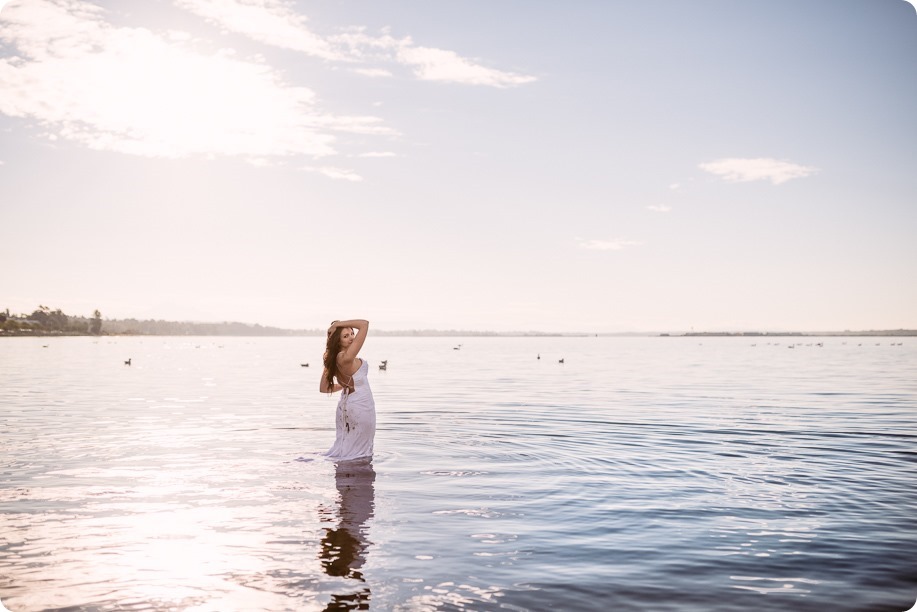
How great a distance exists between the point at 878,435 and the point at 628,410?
1118 cm

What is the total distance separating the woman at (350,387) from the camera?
17.1 meters

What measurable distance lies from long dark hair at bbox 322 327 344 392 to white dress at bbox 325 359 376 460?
50 cm

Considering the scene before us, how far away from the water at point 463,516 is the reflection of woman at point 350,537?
53 mm

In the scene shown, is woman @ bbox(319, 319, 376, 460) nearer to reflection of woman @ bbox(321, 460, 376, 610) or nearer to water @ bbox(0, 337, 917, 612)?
water @ bbox(0, 337, 917, 612)

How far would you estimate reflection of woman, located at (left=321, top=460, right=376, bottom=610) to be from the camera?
29.6 feet

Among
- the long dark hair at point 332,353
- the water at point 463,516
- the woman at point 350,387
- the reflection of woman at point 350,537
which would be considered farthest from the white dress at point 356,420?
the reflection of woman at point 350,537

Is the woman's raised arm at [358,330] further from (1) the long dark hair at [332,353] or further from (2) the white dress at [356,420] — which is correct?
(2) the white dress at [356,420]

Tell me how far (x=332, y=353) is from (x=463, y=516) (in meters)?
5.95

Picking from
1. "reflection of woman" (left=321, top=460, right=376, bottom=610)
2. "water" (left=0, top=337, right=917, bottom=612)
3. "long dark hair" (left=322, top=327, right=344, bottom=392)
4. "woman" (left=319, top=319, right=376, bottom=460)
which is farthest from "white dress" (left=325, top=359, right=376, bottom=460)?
"reflection of woman" (left=321, top=460, right=376, bottom=610)

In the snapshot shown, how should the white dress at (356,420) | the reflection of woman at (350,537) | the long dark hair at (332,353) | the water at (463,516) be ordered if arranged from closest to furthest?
the reflection of woman at (350,537) → the water at (463,516) → the long dark hair at (332,353) → the white dress at (356,420)

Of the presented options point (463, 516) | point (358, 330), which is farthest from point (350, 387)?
point (463, 516)

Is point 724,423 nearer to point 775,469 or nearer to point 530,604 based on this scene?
point 775,469

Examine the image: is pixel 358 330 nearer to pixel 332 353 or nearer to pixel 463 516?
pixel 332 353

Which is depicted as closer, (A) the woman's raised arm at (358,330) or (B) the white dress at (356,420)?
(A) the woman's raised arm at (358,330)
